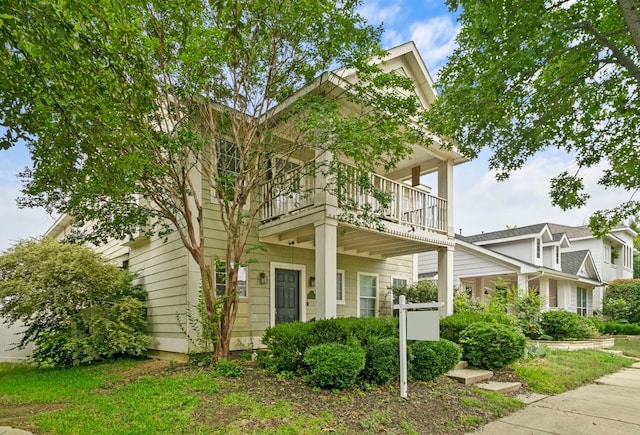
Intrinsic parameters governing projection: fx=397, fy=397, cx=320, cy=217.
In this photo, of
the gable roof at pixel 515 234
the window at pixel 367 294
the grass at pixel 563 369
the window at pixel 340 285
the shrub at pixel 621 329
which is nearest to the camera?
the grass at pixel 563 369

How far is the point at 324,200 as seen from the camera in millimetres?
8031

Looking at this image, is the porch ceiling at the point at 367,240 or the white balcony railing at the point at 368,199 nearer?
the white balcony railing at the point at 368,199

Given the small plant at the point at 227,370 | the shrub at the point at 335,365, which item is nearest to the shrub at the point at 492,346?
the shrub at the point at 335,365

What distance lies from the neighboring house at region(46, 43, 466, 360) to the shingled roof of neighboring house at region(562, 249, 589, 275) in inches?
605

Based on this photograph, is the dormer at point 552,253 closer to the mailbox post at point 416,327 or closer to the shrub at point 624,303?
the shrub at point 624,303

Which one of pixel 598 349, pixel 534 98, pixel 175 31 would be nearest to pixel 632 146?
pixel 534 98

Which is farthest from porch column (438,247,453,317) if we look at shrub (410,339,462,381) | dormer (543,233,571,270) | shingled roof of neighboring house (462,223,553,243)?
dormer (543,233,571,270)

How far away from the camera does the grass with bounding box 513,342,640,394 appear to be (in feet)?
23.0

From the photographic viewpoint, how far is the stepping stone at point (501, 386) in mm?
6434

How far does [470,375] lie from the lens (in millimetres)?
6906

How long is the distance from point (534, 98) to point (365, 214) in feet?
12.8

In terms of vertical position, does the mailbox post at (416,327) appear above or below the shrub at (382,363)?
above

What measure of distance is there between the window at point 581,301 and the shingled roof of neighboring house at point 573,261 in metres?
1.55

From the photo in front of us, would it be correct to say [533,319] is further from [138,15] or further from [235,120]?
[138,15]
